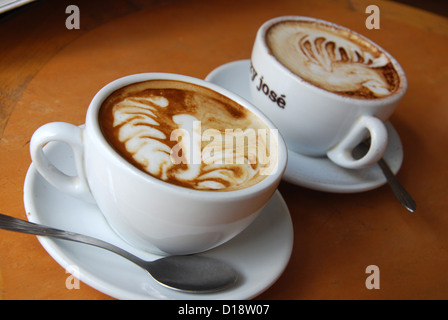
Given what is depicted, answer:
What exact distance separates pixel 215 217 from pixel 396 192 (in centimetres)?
47

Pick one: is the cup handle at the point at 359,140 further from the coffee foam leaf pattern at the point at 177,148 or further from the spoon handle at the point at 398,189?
the coffee foam leaf pattern at the point at 177,148

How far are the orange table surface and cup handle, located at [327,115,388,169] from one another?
0.25 ft

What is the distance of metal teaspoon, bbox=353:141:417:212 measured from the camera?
36.1 inches

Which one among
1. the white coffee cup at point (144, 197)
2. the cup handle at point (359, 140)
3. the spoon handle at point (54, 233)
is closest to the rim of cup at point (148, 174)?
the white coffee cup at point (144, 197)

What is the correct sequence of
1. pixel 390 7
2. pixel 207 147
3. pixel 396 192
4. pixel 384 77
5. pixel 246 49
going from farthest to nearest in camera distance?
pixel 390 7 → pixel 246 49 → pixel 384 77 → pixel 396 192 → pixel 207 147

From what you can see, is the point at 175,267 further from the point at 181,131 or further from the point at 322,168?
the point at 322,168

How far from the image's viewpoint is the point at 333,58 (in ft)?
3.58

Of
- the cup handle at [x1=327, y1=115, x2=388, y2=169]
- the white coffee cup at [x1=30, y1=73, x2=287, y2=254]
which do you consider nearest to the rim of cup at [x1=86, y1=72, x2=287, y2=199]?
the white coffee cup at [x1=30, y1=73, x2=287, y2=254]

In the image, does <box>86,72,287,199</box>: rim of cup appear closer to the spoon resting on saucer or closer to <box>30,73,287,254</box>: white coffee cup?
<box>30,73,287,254</box>: white coffee cup

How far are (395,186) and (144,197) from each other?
0.58 metres

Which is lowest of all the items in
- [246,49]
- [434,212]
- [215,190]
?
[434,212]
